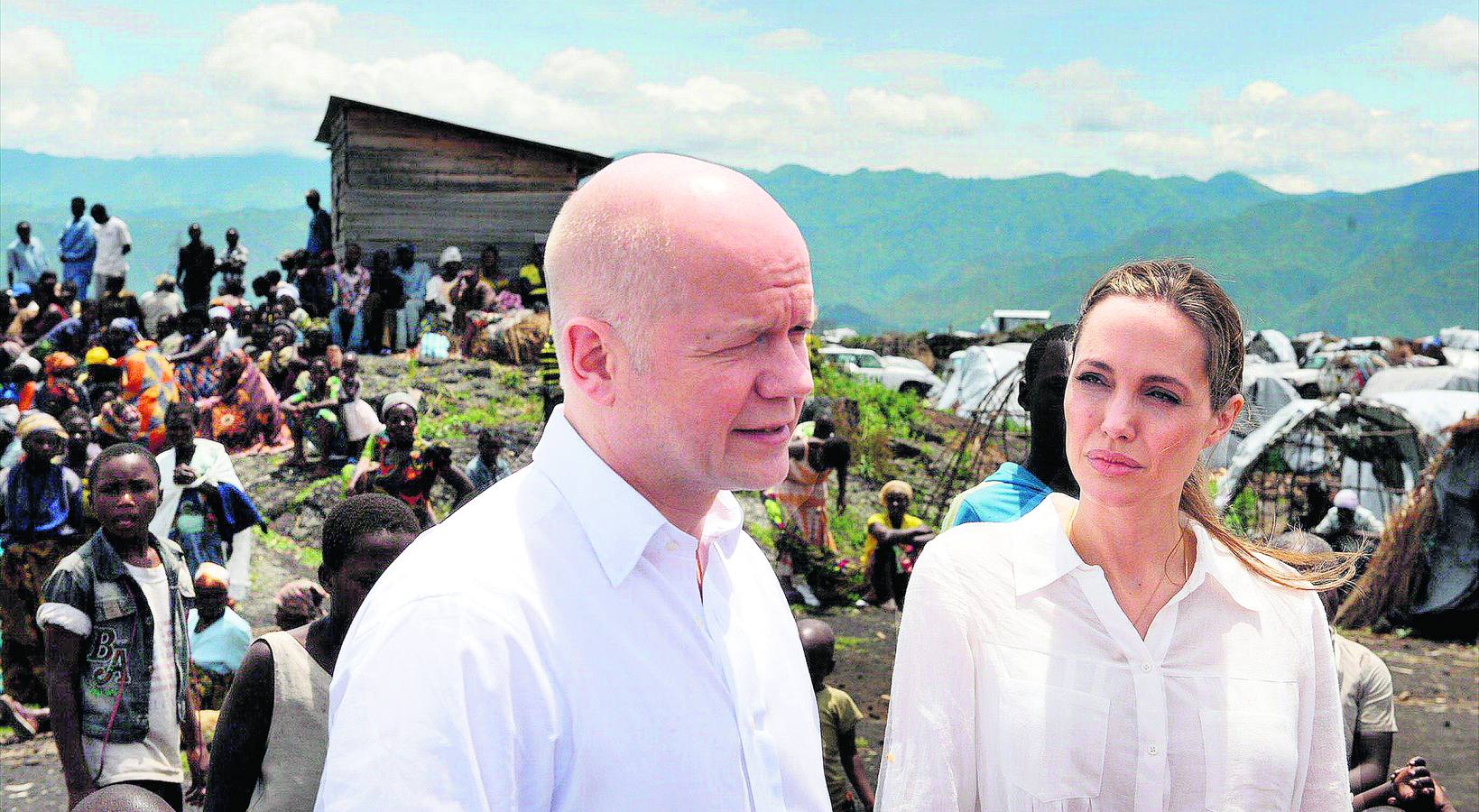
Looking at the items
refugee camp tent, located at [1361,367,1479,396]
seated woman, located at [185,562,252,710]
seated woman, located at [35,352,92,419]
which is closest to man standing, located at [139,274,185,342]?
seated woman, located at [35,352,92,419]

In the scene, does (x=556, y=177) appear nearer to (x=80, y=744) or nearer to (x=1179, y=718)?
(x=80, y=744)

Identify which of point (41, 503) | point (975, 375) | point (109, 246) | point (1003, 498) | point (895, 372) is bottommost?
point (895, 372)

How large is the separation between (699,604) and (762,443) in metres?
0.24

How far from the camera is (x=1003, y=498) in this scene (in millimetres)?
2996

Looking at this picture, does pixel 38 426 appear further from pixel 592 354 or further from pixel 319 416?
pixel 592 354

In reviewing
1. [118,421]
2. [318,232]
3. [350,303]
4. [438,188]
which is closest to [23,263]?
[318,232]

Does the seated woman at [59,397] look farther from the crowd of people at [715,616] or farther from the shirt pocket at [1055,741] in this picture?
the shirt pocket at [1055,741]

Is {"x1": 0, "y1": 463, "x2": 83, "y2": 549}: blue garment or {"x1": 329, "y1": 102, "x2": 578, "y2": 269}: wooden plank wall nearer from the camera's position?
{"x1": 0, "y1": 463, "x2": 83, "y2": 549}: blue garment

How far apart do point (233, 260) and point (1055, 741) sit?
18.1m

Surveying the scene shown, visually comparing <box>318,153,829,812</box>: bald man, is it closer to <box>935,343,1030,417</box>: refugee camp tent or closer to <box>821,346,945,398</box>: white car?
<box>935,343,1030,417</box>: refugee camp tent

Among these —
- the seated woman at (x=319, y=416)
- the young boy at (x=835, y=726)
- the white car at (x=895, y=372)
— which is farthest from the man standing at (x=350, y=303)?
the white car at (x=895, y=372)

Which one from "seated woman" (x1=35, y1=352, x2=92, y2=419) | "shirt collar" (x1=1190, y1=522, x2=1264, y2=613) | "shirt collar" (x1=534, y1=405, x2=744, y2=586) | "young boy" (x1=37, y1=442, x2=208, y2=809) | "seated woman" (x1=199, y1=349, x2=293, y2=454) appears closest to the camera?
"shirt collar" (x1=534, y1=405, x2=744, y2=586)

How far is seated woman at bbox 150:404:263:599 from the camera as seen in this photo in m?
6.34

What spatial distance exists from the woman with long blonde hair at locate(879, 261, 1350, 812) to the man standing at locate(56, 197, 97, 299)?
17.7m
